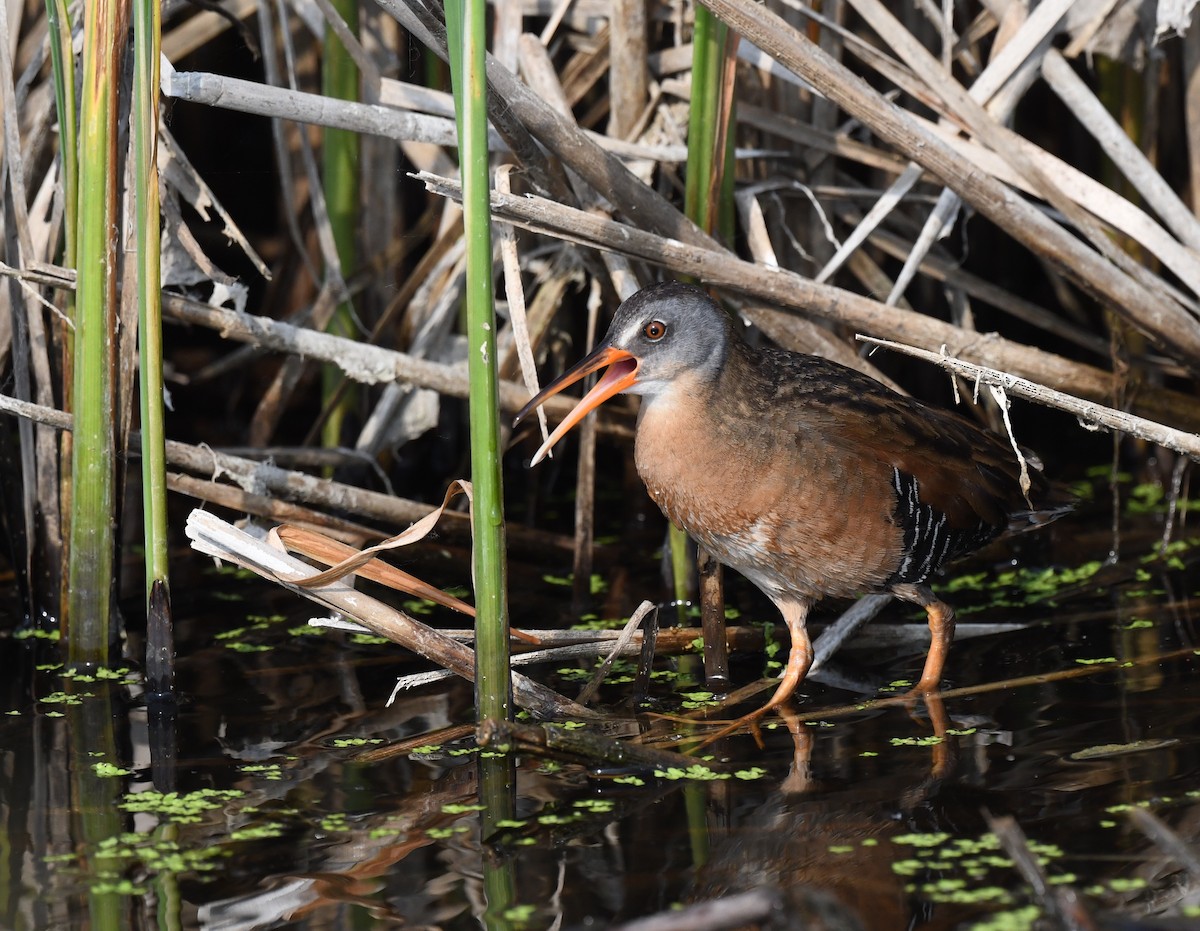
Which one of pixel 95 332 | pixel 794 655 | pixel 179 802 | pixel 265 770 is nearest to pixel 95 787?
pixel 179 802

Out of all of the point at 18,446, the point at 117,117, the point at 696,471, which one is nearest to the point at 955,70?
the point at 696,471

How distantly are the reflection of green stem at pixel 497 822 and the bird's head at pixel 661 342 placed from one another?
0.69m

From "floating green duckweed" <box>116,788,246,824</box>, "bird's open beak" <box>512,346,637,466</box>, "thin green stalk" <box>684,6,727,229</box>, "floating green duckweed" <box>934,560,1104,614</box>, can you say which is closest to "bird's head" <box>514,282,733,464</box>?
"bird's open beak" <box>512,346,637,466</box>

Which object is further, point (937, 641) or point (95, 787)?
point (937, 641)

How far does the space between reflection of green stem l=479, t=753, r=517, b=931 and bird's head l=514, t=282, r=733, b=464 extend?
0.69 metres

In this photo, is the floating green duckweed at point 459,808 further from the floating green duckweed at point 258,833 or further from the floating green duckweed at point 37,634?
the floating green duckweed at point 37,634

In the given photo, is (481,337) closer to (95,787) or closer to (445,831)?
(445,831)

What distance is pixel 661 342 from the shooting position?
3.06m

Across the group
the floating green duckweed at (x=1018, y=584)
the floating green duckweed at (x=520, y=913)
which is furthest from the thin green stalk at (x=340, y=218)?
the floating green duckweed at (x=520, y=913)

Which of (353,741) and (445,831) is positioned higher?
(353,741)

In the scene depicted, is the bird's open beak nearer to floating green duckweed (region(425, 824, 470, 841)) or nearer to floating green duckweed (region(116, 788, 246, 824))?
floating green duckweed (region(425, 824, 470, 841))

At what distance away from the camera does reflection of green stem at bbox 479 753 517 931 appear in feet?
7.22

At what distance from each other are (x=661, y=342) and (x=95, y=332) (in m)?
1.19

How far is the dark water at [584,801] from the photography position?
2225 mm
